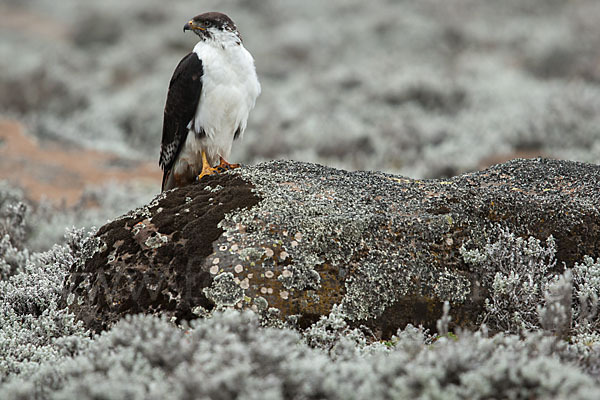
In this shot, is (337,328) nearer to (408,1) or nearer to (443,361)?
(443,361)

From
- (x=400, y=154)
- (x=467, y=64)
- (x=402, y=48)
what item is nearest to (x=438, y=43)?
(x=402, y=48)

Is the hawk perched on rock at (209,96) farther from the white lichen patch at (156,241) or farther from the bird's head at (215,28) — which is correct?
the white lichen patch at (156,241)

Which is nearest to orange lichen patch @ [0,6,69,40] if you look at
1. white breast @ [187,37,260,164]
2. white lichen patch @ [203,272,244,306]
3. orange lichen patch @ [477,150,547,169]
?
orange lichen patch @ [477,150,547,169]

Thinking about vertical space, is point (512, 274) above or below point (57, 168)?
below

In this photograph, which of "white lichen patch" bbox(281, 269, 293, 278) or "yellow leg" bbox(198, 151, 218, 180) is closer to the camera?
"white lichen patch" bbox(281, 269, 293, 278)

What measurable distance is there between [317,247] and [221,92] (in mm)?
1738

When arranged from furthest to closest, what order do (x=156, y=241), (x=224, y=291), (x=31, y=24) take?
(x=31, y=24)
(x=156, y=241)
(x=224, y=291)

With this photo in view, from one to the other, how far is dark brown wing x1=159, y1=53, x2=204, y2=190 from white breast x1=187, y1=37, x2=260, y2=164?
45 millimetres

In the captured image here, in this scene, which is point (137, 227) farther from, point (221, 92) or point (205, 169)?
point (221, 92)

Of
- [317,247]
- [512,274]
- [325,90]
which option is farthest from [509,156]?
[317,247]

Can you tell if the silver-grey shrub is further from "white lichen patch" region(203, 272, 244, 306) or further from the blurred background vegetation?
the blurred background vegetation

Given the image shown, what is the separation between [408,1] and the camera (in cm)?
2159

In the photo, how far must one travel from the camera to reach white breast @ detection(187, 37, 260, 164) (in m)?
4.34

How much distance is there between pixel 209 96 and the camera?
4.35 meters
